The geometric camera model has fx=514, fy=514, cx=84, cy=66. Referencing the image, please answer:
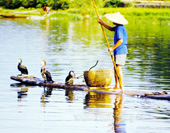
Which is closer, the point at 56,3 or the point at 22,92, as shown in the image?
the point at 22,92

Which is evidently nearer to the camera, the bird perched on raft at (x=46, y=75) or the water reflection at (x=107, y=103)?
the water reflection at (x=107, y=103)

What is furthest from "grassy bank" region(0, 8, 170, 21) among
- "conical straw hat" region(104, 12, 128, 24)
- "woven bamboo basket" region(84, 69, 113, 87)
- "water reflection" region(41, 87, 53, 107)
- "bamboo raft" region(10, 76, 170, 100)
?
"conical straw hat" region(104, 12, 128, 24)

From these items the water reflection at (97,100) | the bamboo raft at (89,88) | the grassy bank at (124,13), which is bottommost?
the grassy bank at (124,13)

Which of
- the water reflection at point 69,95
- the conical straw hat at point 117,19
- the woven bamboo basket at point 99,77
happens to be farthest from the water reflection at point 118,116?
the conical straw hat at point 117,19

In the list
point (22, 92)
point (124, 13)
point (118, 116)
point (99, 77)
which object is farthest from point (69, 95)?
point (124, 13)

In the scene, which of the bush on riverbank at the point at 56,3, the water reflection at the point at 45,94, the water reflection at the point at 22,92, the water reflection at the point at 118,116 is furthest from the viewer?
the bush on riverbank at the point at 56,3

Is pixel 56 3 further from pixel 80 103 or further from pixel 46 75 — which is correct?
pixel 80 103

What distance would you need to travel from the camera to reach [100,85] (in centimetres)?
1143

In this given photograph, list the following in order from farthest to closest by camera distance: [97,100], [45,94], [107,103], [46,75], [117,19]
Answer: [46,75], [45,94], [117,19], [97,100], [107,103]

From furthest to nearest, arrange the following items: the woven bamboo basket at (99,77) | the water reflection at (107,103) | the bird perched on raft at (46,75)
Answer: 1. the bird perched on raft at (46,75)
2. the woven bamboo basket at (99,77)
3. the water reflection at (107,103)

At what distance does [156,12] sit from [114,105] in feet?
123

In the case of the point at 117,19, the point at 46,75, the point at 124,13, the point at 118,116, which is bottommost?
the point at 124,13

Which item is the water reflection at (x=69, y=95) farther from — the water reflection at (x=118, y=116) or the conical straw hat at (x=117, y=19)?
the conical straw hat at (x=117, y=19)

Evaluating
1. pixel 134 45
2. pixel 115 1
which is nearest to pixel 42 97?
pixel 134 45
